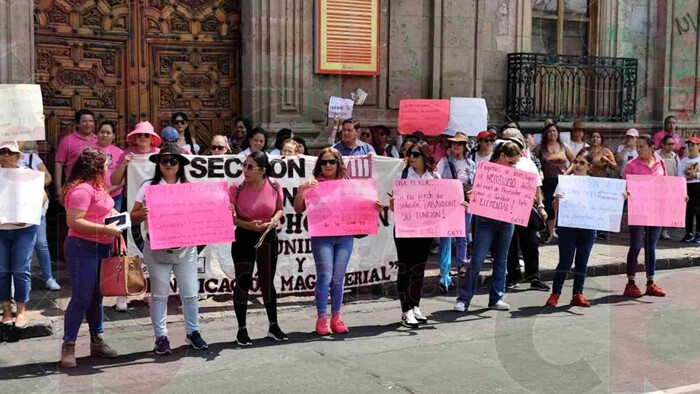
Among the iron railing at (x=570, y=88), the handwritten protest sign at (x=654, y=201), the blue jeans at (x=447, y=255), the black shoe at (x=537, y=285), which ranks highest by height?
the iron railing at (x=570, y=88)

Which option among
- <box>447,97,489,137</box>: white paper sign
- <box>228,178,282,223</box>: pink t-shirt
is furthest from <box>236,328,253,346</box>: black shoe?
<box>447,97,489,137</box>: white paper sign

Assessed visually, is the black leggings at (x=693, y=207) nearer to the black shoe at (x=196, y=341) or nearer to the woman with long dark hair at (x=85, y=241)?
the black shoe at (x=196, y=341)

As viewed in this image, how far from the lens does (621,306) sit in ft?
30.8

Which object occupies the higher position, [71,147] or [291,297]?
[71,147]

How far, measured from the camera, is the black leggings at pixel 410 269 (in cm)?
834

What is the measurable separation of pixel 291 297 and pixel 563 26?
8.92 meters

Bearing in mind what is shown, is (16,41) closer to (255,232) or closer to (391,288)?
(255,232)

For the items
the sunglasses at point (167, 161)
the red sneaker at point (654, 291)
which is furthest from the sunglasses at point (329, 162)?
the red sneaker at point (654, 291)

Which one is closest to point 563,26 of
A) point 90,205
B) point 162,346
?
point 162,346

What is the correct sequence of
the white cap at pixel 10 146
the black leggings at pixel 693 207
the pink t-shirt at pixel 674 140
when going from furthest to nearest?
the pink t-shirt at pixel 674 140 → the black leggings at pixel 693 207 → the white cap at pixel 10 146

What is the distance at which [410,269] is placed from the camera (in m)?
8.38

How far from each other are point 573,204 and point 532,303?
1150 millimetres

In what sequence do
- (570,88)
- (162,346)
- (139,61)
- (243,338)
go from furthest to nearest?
1. (570,88)
2. (139,61)
3. (243,338)
4. (162,346)

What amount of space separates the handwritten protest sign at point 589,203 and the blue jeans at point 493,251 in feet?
2.10
